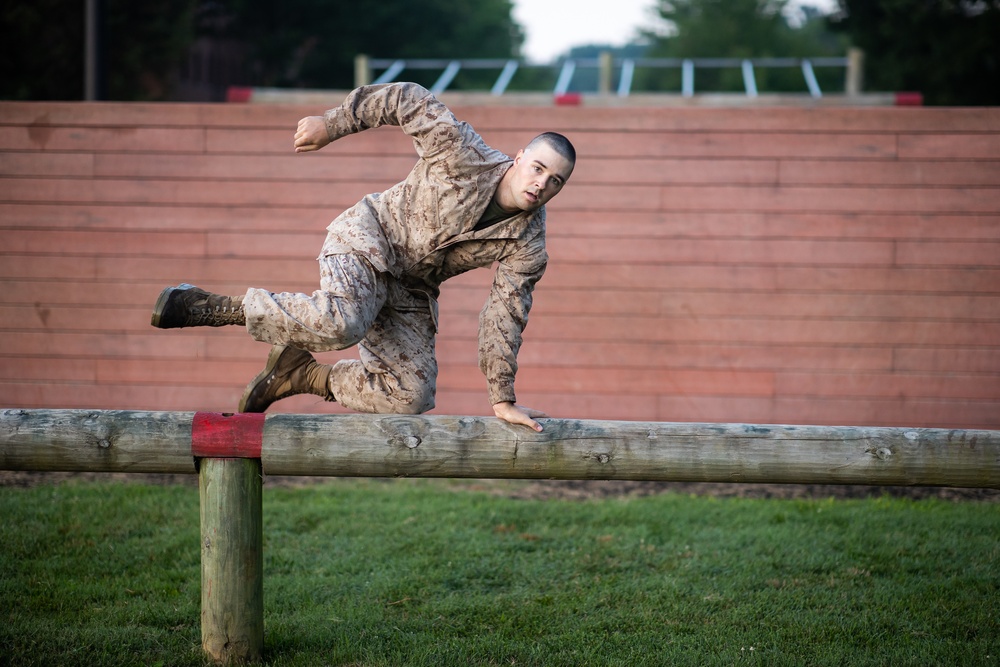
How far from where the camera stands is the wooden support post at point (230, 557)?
10.0 ft

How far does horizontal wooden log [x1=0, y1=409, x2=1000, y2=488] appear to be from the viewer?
305cm

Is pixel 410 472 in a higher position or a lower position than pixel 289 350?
lower

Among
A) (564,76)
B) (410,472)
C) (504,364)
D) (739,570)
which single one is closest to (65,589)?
(410,472)

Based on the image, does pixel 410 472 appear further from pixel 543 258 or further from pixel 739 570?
pixel 739 570

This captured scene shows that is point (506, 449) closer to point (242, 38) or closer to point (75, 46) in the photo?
point (75, 46)

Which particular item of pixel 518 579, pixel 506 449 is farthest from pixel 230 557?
pixel 518 579

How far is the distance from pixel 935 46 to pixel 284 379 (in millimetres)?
17942

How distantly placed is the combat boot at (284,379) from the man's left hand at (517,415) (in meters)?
0.86

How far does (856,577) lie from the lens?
4.16 metres

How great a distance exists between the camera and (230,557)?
10.1 feet

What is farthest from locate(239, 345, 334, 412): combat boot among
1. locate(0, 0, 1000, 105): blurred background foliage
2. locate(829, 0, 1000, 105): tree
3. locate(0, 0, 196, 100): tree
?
locate(829, 0, 1000, 105): tree

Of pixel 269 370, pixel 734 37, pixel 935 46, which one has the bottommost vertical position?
pixel 269 370

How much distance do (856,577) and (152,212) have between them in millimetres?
5012

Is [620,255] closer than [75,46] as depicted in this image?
Yes
